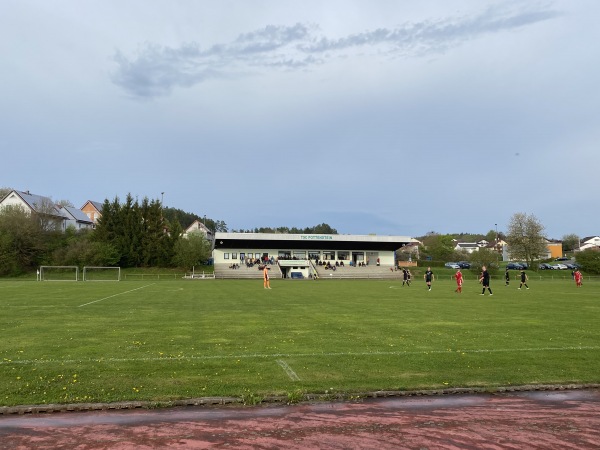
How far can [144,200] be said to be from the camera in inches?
3561

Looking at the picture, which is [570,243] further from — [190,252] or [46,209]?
[46,209]

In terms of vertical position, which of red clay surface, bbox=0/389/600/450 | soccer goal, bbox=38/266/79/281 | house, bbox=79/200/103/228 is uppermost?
house, bbox=79/200/103/228

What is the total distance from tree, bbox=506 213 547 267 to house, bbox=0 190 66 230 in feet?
291

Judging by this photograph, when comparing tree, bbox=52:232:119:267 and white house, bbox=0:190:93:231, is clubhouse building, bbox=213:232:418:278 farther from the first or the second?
white house, bbox=0:190:93:231

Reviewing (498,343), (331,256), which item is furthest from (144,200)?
(498,343)

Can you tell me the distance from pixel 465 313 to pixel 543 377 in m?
10.8

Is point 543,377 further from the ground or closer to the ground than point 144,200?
closer to the ground

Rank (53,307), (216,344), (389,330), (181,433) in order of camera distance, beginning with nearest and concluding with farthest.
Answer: (181,433)
(216,344)
(389,330)
(53,307)

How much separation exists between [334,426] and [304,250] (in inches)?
3239

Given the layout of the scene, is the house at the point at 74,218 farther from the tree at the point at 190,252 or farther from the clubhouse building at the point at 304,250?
the clubhouse building at the point at 304,250

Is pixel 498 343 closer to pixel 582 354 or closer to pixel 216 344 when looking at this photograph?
pixel 582 354

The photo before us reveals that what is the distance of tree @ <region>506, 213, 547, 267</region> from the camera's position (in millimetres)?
89688

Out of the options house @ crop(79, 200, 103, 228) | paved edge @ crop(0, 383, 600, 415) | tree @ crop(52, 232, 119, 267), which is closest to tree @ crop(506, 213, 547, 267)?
tree @ crop(52, 232, 119, 267)

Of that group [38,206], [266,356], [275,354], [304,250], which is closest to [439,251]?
[304,250]
